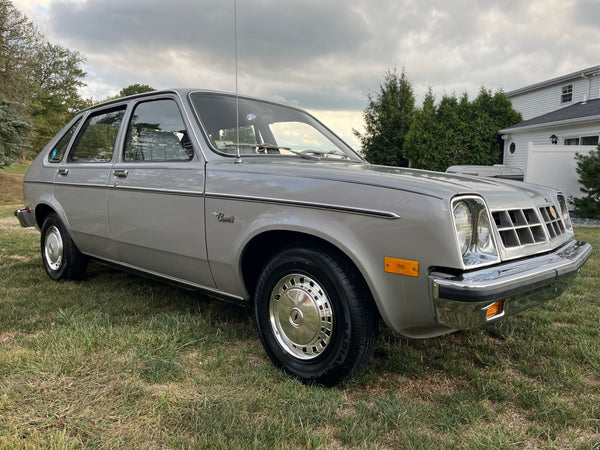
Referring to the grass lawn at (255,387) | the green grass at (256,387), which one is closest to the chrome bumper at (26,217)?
the grass lawn at (255,387)

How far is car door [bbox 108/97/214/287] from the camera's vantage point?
120 inches

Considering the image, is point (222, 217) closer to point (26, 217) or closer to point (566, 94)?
point (26, 217)

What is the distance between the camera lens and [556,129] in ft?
58.6

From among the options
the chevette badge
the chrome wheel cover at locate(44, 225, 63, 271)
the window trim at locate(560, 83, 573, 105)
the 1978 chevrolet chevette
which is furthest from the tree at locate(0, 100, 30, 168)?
the window trim at locate(560, 83, 573, 105)

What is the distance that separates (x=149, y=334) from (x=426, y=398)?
5.88 feet

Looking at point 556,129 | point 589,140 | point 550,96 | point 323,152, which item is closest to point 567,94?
point 550,96

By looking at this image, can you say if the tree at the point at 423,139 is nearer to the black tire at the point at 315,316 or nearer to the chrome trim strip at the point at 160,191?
the chrome trim strip at the point at 160,191

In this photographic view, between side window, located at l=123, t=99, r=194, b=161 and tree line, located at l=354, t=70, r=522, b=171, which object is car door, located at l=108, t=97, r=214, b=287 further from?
tree line, located at l=354, t=70, r=522, b=171

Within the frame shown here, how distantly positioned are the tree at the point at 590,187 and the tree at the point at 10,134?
18449 mm

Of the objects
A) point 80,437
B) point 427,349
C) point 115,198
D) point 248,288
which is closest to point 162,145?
point 115,198

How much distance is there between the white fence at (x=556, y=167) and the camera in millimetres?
13984

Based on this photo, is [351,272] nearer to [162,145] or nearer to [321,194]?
[321,194]

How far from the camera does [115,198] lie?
11.9 feet

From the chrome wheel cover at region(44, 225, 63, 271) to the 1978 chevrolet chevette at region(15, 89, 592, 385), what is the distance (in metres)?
0.72
